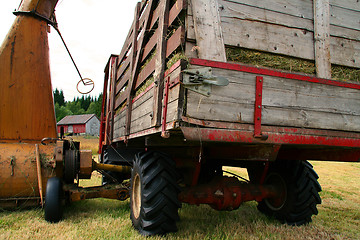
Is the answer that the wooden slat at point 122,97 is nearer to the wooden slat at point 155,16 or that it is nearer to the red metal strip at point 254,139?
the wooden slat at point 155,16

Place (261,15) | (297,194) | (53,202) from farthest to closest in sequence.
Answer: (297,194)
(53,202)
(261,15)

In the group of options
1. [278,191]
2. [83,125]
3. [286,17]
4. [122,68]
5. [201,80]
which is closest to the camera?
[201,80]

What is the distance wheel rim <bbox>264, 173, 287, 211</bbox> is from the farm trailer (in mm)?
217

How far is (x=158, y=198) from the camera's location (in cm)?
311

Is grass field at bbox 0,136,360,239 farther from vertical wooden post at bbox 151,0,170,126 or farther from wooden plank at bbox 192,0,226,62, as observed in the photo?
wooden plank at bbox 192,0,226,62

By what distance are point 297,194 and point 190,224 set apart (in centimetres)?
145

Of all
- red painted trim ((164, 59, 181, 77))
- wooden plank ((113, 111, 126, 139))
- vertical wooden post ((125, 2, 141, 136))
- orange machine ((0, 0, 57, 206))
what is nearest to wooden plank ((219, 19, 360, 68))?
red painted trim ((164, 59, 181, 77))

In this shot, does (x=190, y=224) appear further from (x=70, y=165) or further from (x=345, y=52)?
(x=345, y=52)

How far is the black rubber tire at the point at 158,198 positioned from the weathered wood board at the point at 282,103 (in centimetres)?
110

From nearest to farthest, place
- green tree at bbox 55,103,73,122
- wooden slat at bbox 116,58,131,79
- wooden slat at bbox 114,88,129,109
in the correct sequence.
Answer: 1. wooden slat at bbox 114,88,129,109
2. wooden slat at bbox 116,58,131,79
3. green tree at bbox 55,103,73,122

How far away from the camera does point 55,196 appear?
3.76 metres

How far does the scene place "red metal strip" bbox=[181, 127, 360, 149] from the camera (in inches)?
92.0

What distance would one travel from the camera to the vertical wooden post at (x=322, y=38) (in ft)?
9.64

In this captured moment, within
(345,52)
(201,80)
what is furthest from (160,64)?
(345,52)
